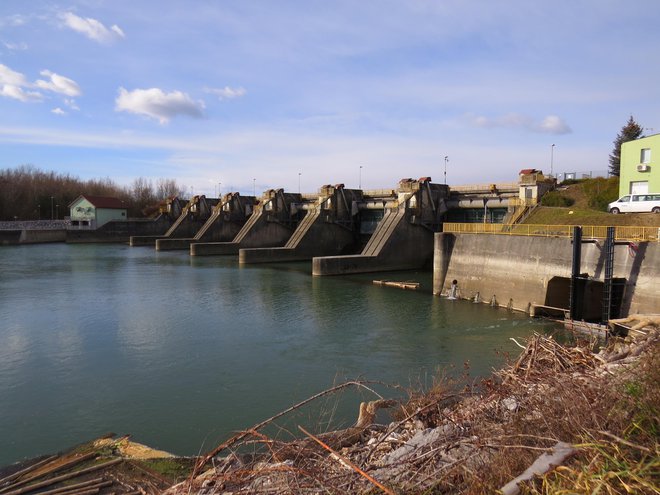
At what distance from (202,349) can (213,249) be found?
32200mm

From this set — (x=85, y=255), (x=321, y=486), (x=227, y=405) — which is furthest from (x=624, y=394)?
(x=85, y=255)

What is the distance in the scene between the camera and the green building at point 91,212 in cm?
6862

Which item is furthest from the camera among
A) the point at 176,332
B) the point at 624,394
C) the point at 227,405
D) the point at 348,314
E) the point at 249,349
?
the point at 348,314

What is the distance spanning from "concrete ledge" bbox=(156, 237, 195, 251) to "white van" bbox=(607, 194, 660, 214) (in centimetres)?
4169

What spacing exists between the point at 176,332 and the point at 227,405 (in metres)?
7.50

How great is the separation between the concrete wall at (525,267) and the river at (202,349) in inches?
46.2

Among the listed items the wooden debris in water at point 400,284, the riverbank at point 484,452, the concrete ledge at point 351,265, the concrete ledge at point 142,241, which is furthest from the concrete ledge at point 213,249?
the riverbank at point 484,452

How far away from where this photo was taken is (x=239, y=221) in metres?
56.4

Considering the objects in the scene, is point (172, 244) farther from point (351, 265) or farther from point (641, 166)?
point (641, 166)

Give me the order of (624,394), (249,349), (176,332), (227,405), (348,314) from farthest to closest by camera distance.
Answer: (348,314) → (176,332) → (249,349) → (227,405) → (624,394)

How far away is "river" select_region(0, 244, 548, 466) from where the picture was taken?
33.0 ft

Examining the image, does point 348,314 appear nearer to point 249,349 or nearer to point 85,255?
point 249,349

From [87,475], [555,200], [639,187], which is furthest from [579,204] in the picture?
[87,475]

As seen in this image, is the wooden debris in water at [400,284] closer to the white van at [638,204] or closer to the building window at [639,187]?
the white van at [638,204]
